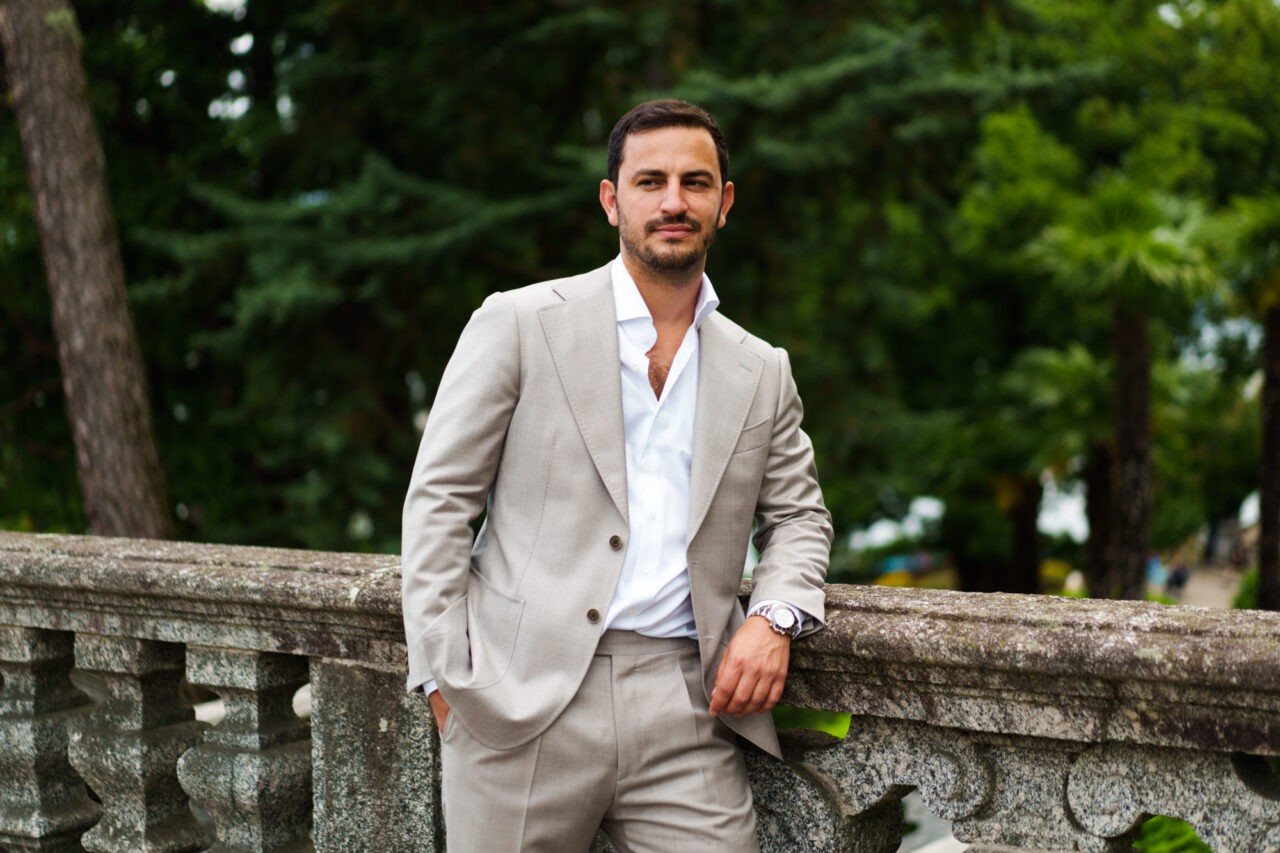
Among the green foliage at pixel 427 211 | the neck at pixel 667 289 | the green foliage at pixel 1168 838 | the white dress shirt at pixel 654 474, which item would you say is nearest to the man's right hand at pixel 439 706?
the white dress shirt at pixel 654 474

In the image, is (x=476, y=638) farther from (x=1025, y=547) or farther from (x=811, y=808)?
(x=1025, y=547)

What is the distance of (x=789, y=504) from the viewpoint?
8.75 feet

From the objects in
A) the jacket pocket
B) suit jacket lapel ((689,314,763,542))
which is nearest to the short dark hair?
suit jacket lapel ((689,314,763,542))

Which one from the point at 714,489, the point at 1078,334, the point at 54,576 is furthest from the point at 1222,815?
the point at 1078,334

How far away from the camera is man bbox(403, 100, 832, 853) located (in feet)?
7.77

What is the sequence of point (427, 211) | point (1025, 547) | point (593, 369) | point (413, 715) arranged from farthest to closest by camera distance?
point (1025, 547) < point (427, 211) < point (413, 715) < point (593, 369)

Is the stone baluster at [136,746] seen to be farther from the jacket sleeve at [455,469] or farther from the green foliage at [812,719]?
the green foliage at [812,719]

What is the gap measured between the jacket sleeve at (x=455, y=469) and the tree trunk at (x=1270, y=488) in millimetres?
15406

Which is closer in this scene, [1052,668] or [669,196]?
[1052,668]

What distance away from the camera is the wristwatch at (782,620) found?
7.86 ft

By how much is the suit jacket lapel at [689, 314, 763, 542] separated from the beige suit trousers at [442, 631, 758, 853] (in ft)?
0.97

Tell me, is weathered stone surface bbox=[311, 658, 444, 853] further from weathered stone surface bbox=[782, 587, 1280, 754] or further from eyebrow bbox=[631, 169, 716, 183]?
eyebrow bbox=[631, 169, 716, 183]

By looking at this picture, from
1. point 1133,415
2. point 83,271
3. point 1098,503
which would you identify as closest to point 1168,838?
point 83,271

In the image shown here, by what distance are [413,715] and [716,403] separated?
0.99m
